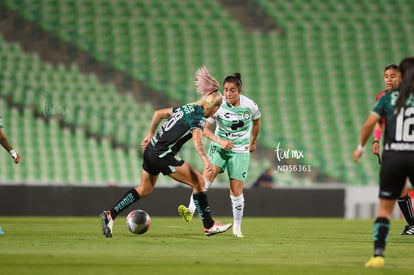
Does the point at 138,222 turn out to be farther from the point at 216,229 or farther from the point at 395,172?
the point at 395,172

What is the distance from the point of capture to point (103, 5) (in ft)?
91.5

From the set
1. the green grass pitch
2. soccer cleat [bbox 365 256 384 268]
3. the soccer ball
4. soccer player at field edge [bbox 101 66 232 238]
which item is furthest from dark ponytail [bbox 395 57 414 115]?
the soccer ball

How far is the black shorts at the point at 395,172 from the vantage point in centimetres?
854

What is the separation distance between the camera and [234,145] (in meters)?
13.1

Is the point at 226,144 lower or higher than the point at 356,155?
lower

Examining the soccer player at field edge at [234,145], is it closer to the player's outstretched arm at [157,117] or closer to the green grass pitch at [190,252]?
the green grass pitch at [190,252]

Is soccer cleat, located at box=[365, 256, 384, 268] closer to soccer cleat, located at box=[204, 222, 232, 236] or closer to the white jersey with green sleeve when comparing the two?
soccer cleat, located at box=[204, 222, 232, 236]

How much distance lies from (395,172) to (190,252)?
258cm

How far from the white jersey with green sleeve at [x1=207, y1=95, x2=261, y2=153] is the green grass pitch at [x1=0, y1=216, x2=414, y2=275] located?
1379 millimetres

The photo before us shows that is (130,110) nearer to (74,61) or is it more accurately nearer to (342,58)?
(74,61)

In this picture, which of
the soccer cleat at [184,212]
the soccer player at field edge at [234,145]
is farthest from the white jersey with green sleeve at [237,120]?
the soccer cleat at [184,212]

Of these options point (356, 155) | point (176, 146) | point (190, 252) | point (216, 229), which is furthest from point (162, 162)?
point (356, 155)

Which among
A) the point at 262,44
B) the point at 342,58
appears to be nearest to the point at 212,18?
the point at 262,44

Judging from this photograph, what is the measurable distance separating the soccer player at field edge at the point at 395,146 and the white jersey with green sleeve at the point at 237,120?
14.9ft
